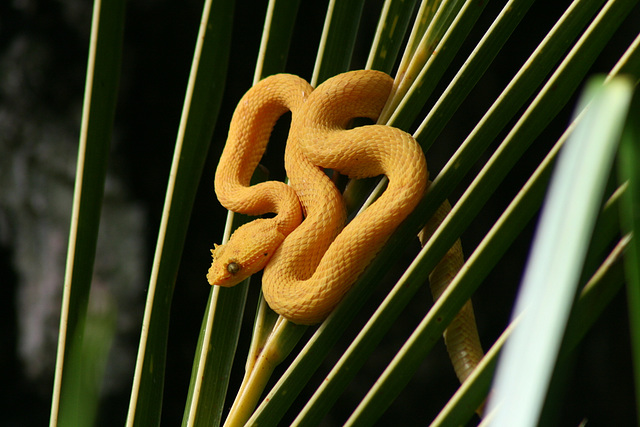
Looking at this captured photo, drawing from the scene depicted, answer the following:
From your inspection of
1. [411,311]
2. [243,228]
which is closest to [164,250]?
[243,228]

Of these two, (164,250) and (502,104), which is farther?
(164,250)

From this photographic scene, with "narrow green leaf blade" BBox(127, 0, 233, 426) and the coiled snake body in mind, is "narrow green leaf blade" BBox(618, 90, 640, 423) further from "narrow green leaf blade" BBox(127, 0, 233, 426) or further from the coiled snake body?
"narrow green leaf blade" BBox(127, 0, 233, 426)

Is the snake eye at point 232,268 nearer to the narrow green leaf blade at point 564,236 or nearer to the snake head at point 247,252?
the snake head at point 247,252

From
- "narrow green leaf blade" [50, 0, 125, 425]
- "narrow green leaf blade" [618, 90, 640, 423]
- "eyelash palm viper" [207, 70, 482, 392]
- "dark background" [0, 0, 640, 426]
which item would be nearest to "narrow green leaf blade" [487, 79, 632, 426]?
"narrow green leaf blade" [618, 90, 640, 423]

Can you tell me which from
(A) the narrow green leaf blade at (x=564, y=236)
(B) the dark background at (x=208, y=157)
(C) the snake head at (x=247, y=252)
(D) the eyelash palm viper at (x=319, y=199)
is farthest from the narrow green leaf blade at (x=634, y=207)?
(B) the dark background at (x=208, y=157)

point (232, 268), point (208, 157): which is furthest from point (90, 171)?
point (208, 157)

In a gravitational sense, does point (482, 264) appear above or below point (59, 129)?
below

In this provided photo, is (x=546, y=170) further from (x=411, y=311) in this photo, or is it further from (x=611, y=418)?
(x=611, y=418)
